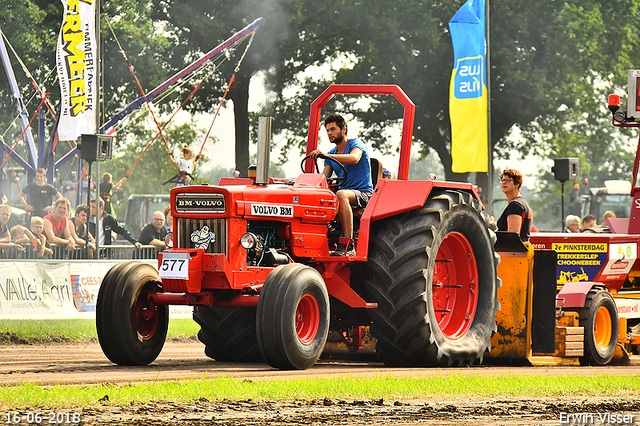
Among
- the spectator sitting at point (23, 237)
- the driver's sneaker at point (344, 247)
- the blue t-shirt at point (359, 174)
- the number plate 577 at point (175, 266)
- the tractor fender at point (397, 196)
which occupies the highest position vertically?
the blue t-shirt at point (359, 174)

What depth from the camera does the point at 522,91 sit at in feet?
105

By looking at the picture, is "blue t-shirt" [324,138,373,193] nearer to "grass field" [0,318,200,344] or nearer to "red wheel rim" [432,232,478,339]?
"red wheel rim" [432,232,478,339]

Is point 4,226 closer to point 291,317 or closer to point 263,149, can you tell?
point 263,149

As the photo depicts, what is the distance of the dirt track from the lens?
5.18 meters

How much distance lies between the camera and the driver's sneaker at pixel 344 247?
8330 mm

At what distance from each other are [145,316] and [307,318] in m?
1.39

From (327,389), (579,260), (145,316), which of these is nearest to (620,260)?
(579,260)

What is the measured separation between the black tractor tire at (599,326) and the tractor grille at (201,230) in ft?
Result: 13.3

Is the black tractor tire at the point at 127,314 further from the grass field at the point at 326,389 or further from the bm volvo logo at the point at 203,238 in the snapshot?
the grass field at the point at 326,389

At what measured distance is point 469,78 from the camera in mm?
22266

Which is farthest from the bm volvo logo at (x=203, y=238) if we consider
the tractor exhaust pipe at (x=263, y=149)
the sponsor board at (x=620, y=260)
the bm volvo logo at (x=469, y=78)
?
the bm volvo logo at (x=469, y=78)

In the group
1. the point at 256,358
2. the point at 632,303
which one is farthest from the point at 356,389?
the point at 632,303

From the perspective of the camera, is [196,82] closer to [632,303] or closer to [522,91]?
[522,91]

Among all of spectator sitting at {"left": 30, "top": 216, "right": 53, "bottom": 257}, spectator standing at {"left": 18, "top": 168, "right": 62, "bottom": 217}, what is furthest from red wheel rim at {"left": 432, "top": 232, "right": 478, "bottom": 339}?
spectator standing at {"left": 18, "top": 168, "right": 62, "bottom": 217}
